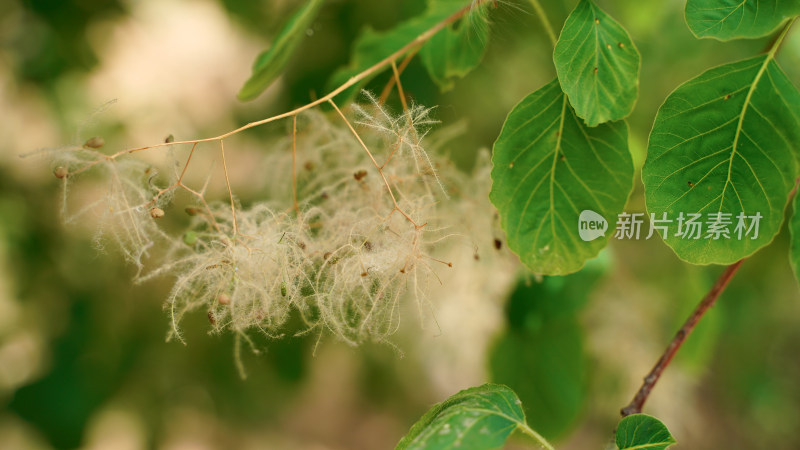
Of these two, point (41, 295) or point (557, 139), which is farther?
point (41, 295)

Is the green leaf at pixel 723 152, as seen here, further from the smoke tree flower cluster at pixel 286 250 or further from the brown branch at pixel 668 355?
the smoke tree flower cluster at pixel 286 250

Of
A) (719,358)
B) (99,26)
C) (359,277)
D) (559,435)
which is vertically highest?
Answer: (99,26)

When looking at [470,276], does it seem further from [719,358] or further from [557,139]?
[719,358]

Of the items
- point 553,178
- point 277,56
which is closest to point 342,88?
point 277,56

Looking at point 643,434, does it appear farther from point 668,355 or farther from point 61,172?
point 61,172

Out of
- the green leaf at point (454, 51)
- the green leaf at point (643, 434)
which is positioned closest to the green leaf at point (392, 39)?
the green leaf at point (454, 51)

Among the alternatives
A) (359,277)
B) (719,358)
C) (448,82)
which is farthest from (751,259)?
(359,277)
